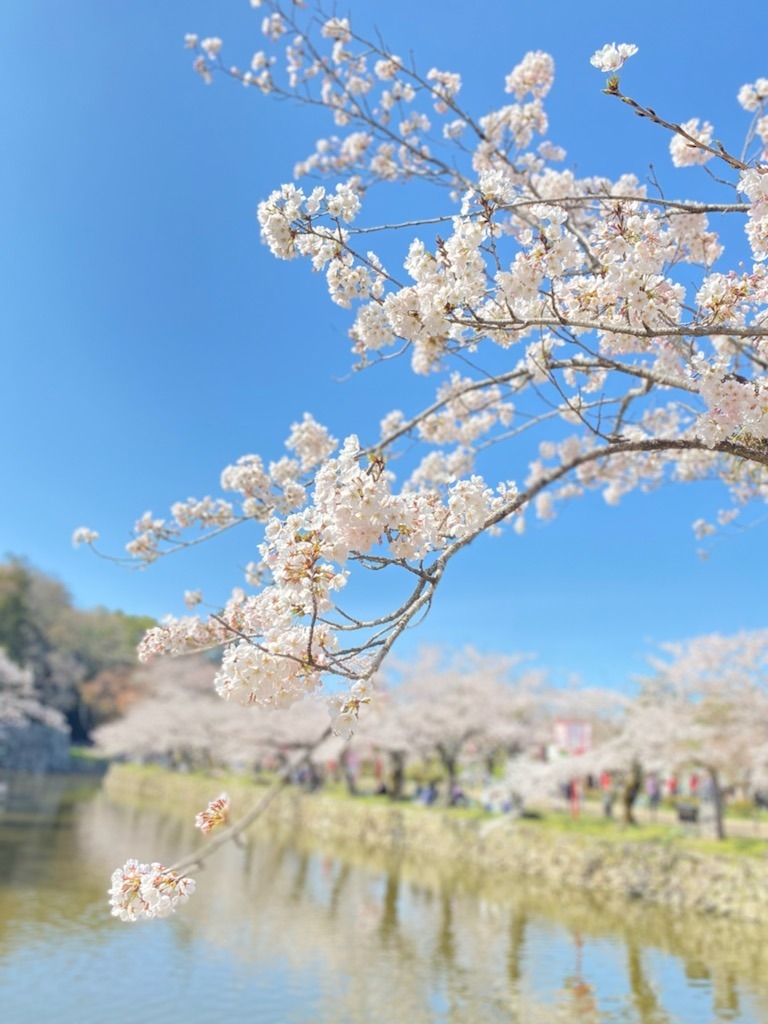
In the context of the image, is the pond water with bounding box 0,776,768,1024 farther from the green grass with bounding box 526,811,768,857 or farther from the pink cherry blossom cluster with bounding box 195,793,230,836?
the pink cherry blossom cluster with bounding box 195,793,230,836

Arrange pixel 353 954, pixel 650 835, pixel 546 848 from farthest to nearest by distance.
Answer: pixel 546 848 < pixel 650 835 < pixel 353 954

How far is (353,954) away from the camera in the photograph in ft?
27.9

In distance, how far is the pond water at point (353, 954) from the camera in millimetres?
6809

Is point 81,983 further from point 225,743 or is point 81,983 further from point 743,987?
point 225,743

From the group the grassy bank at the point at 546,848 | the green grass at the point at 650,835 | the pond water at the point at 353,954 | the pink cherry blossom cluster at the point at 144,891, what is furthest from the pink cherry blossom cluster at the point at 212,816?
the green grass at the point at 650,835

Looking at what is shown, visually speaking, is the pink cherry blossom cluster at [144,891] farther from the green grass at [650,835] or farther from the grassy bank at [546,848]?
the green grass at [650,835]

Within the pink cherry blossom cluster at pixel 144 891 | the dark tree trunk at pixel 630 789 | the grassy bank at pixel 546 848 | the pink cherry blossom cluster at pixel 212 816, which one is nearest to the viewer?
the pink cherry blossom cluster at pixel 144 891

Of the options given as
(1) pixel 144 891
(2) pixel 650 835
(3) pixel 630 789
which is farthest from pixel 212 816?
(3) pixel 630 789

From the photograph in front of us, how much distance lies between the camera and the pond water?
681cm

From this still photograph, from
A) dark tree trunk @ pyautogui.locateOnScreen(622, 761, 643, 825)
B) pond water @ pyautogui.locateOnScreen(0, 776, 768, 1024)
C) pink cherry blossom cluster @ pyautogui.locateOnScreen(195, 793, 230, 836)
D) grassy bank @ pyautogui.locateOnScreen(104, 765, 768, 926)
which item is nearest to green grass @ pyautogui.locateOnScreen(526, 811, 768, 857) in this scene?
grassy bank @ pyautogui.locateOnScreen(104, 765, 768, 926)

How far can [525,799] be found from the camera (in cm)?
1800

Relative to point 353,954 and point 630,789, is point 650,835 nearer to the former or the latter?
point 630,789

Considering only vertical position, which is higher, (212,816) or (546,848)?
(212,816)

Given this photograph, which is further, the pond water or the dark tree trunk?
the dark tree trunk
